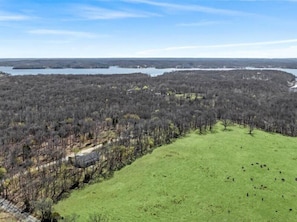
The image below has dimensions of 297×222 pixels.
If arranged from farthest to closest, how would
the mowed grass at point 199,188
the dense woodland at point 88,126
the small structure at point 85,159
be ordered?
the small structure at point 85,159 < the dense woodland at point 88,126 < the mowed grass at point 199,188

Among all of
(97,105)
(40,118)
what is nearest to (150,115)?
(97,105)

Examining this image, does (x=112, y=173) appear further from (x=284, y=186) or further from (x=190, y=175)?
(x=284, y=186)

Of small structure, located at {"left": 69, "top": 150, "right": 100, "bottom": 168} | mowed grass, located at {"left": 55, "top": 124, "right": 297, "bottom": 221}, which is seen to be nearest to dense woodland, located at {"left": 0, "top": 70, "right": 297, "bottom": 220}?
small structure, located at {"left": 69, "top": 150, "right": 100, "bottom": 168}

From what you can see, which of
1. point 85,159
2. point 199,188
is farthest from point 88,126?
point 199,188

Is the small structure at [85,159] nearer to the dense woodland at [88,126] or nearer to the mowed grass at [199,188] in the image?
the dense woodland at [88,126]

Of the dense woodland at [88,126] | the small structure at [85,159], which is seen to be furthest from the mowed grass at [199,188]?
the small structure at [85,159]

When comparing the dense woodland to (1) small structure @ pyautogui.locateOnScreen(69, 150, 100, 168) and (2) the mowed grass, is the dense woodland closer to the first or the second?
(1) small structure @ pyautogui.locateOnScreen(69, 150, 100, 168)

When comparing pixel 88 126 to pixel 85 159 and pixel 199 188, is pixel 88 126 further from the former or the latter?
pixel 199 188
